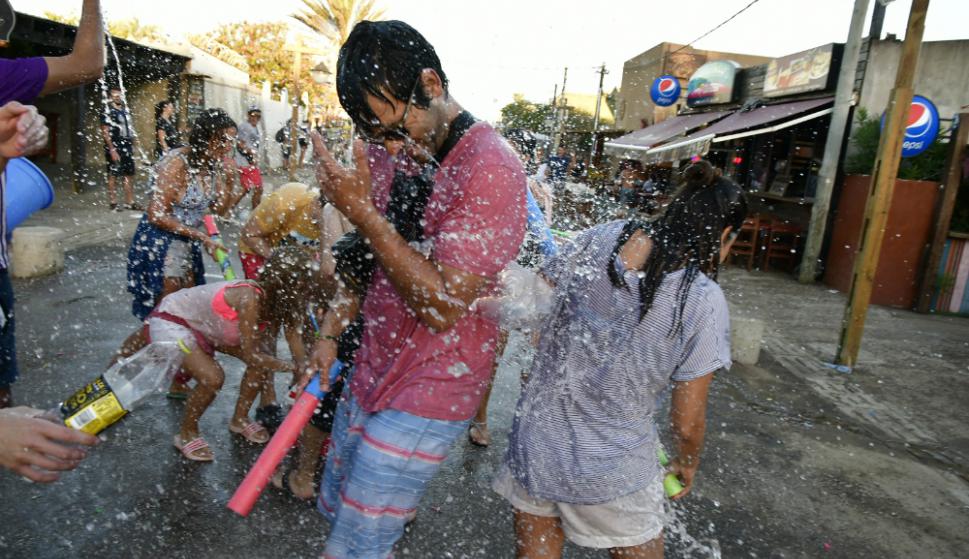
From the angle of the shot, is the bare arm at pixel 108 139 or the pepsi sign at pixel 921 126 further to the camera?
the bare arm at pixel 108 139

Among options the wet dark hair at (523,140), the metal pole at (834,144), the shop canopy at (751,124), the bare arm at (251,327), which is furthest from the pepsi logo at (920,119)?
the bare arm at (251,327)

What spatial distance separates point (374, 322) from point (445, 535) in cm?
149

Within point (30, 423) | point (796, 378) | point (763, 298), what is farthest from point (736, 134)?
point (30, 423)

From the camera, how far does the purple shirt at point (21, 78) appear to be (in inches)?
101

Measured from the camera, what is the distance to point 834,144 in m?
10.3

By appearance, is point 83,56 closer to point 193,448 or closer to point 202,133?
point 202,133

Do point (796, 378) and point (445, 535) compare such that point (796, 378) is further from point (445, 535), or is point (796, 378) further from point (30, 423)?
point (30, 423)

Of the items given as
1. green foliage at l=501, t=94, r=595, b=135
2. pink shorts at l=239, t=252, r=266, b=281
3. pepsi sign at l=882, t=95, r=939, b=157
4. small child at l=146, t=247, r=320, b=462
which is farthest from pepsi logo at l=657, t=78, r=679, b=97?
green foliage at l=501, t=94, r=595, b=135

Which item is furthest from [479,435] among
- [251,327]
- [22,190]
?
[22,190]

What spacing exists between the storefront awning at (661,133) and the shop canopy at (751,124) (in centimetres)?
138

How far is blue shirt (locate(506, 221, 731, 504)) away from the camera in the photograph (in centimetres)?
187

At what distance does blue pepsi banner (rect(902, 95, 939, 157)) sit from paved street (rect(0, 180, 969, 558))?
4189 mm

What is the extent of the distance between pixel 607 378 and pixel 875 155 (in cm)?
896

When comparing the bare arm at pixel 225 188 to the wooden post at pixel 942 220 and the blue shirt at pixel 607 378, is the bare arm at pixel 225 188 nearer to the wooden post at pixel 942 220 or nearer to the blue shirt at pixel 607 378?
the blue shirt at pixel 607 378
